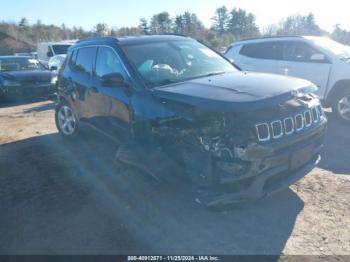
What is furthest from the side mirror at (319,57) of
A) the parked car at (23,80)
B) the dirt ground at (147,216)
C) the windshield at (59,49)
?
the windshield at (59,49)

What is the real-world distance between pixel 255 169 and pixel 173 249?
1060 mm

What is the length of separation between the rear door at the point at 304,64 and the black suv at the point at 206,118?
369 centimetres

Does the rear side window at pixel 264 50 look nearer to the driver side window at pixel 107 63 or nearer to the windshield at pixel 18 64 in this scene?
the driver side window at pixel 107 63

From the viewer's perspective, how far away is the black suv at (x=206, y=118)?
3240mm

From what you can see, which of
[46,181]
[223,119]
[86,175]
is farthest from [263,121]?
[46,181]

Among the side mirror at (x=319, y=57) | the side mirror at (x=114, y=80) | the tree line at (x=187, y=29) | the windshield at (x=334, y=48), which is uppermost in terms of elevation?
the side mirror at (x=114, y=80)

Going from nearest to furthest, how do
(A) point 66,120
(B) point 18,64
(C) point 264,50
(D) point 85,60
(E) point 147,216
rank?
1. (E) point 147,216
2. (D) point 85,60
3. (A) point 66,120
4. (C) point 264,50
5. (B) point 18,64

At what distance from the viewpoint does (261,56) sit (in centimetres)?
903

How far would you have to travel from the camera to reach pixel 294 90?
363cm

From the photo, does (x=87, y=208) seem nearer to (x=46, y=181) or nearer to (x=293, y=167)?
(x=46, y=181)

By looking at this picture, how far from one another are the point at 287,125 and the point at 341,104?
484cm

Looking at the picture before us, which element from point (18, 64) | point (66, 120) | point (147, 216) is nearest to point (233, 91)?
point (147, 216)

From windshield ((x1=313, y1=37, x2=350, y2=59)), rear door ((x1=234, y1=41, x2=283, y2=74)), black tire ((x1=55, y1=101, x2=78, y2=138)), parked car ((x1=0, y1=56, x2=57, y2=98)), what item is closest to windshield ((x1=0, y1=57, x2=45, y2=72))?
parked car ((x1=0, y1=56, x2=57, y2=98))

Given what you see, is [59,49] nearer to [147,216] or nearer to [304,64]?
[304,64]
